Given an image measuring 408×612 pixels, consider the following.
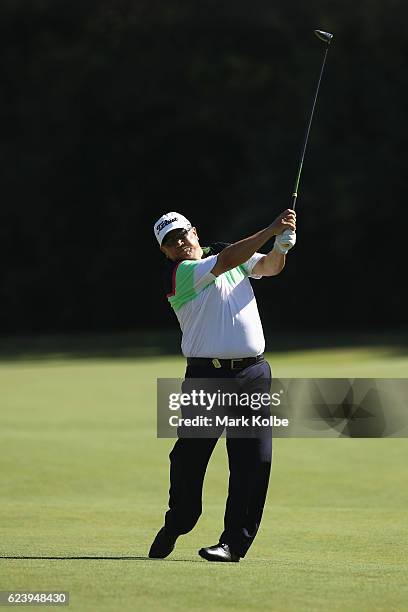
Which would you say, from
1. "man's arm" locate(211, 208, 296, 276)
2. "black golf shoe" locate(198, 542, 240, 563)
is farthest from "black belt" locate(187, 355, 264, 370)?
"black golf shoe" locate(198, 542, 240, 563)

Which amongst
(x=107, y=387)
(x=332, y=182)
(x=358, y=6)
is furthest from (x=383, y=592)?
(x=358, y=6)

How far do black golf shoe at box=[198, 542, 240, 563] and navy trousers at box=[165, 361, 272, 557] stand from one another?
0.03m

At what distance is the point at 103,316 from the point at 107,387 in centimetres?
1845

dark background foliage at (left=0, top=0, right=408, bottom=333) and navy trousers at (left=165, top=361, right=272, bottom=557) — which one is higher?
dark background foliage at (left=0, top=0, right=408, bottom=333)

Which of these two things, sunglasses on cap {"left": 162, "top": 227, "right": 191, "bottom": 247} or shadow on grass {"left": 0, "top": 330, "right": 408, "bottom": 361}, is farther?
Answer: shadow on grass {"left": 0, "top": 330, "right": 408, "bottom": 361}

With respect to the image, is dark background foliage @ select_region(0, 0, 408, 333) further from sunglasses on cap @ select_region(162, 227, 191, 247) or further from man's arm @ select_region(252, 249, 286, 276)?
sunglasses on cap @ select_region(162, 227, 191, 247)

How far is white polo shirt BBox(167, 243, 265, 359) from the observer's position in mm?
6883

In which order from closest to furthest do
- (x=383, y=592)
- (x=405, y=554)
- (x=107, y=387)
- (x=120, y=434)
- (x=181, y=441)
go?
(x=383, y=592)
(x=181, y=441)
(x=405, y=554)
(x=120, y=434)
(x=107, y=387)

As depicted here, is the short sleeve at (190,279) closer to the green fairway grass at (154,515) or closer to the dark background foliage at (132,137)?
the green fairway grass at (154,515)

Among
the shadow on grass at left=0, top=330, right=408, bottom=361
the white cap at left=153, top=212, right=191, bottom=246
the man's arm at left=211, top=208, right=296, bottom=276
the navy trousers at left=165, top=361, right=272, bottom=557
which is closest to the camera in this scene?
the man's arm at left=211, top=208, right=296, bottom=276

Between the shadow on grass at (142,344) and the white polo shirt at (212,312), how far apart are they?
17900mm

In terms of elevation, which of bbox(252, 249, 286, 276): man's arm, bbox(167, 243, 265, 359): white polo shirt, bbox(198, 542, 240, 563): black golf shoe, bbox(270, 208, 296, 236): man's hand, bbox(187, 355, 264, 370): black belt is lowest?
bbox(198, 542, 240, 563): black golf shoe

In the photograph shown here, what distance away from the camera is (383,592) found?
5785 mm

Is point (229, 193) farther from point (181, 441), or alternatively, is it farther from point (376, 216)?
point (181, 441)
